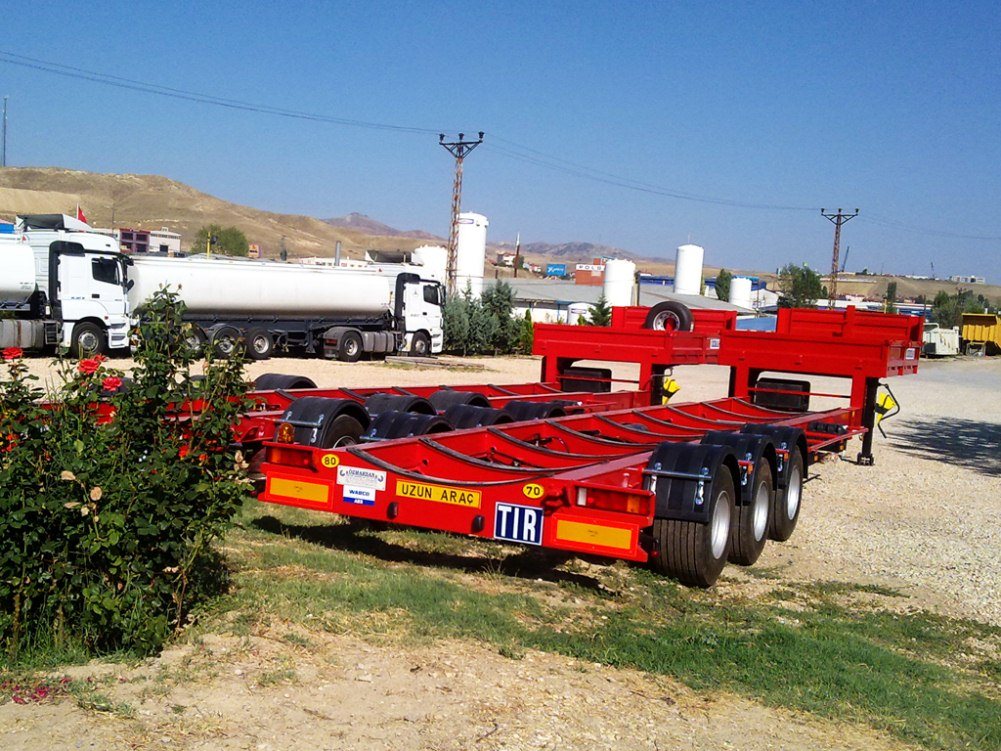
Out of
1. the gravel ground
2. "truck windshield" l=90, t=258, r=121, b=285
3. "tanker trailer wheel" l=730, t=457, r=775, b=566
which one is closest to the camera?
"tanker trailer wheel" l=730, t=457, r=775, b=566

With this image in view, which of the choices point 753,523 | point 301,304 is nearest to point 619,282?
point 301,304

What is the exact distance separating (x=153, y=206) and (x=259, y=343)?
137 metres

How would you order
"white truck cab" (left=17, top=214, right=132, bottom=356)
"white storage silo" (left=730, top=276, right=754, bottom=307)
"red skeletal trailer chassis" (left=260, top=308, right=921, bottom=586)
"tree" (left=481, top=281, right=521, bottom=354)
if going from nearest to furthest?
"red skeletal trailer chassis" (left=260, top=308, right=921, bottom=586) < "white truck cab" (left=17, top=214, right=132, bottom=356) < "tree" (left=481, top=281, right=521, bottom=354) < "white storage silo" (left=730, top=276, right=754, bottom=307)

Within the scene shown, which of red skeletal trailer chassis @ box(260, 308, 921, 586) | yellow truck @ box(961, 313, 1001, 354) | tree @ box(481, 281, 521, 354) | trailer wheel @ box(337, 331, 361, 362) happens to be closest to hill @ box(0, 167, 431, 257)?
yellow truck @ box(961, 313, 1001, 354)

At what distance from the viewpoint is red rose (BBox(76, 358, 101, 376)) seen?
4633mm

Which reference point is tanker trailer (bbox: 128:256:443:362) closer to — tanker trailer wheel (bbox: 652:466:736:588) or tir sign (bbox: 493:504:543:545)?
tir sign (bbox: 493:504:543:545)

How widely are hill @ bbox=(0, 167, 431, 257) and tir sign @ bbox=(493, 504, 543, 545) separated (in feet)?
425

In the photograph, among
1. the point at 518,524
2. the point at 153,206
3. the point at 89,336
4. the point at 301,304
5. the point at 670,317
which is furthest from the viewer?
the point at 153,206

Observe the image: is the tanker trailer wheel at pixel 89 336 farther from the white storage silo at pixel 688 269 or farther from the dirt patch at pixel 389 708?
the white storage silo at pixel 688 269

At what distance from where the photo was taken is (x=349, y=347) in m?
30.5

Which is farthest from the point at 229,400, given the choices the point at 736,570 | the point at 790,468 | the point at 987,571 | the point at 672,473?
the point at 987,571

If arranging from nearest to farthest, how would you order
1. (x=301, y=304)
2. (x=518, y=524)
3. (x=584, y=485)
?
(x=584, y=485), (x=518, y=524), (x=301, y=304)

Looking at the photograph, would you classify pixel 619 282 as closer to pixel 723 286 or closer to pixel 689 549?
pixel 723 286

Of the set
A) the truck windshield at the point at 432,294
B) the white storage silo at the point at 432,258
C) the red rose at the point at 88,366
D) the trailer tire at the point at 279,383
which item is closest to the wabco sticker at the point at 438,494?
the red rose at the point at 88,366
